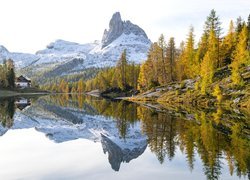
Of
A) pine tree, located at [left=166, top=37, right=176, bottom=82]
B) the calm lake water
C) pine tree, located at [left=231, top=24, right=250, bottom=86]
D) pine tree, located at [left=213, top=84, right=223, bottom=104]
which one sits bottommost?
the calm lake water

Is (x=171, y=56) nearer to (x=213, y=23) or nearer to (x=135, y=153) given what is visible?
(x=213, y=23)

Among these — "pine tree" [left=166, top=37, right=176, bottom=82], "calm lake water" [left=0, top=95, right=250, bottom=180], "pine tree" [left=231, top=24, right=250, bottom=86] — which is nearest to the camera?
"calm lake water" [left=0, top=95, right=250, bottom=180]

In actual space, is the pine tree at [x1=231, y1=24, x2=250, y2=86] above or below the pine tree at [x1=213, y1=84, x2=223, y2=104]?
above

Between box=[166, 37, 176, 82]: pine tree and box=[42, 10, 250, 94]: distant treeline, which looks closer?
box=[42, 10, 250, 94]: distant treeline

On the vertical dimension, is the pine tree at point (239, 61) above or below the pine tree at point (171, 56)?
below

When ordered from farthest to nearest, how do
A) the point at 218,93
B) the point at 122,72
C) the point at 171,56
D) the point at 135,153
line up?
the point at 122,72 < the point at 171,56 < the point at 218,93 < the point at 135,153

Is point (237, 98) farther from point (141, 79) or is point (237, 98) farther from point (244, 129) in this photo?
point (141, 79)

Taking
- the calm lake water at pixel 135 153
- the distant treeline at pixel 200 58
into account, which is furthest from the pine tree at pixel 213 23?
the calm lake water at pixel 135 153

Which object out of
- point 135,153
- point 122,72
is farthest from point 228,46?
point 135,153

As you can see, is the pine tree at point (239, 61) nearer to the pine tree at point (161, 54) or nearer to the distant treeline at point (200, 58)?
the distant treeline at point (200, 58)

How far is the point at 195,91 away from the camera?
262ft

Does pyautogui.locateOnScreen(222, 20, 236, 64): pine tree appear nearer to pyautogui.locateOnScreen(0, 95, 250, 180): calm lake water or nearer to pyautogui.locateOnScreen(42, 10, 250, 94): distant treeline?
pyautogui.locateOnScreen(42, 10, 250, 94): distant treeline

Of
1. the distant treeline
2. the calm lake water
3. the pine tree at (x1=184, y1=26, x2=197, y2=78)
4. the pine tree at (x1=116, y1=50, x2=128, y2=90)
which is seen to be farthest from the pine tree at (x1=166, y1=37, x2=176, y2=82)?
the calm lake water

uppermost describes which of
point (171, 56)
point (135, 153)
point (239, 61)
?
point (171, 56)
